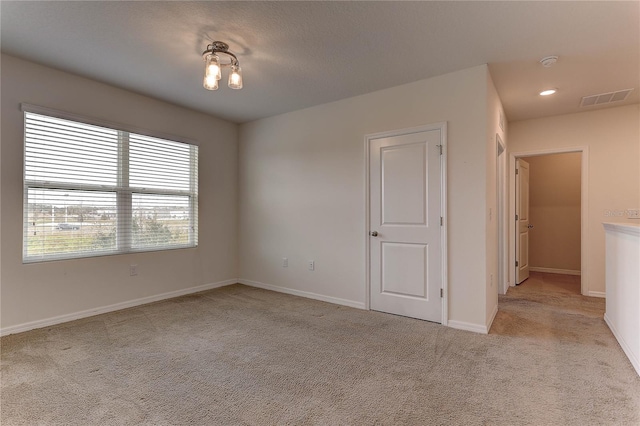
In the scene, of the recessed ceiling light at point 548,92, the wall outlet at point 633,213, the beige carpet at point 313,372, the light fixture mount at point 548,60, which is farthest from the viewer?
the wall outlet at point 633,213

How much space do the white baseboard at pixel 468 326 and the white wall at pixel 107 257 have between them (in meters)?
3.30

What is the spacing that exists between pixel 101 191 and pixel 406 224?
3400mm

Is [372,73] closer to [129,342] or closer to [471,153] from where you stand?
[471,153]

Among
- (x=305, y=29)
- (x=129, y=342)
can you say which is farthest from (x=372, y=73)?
(x=129, y=342)

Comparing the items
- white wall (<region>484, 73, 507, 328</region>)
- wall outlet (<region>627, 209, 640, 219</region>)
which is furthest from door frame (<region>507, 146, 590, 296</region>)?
white wall (<region>484, 73, 507, 328</region>)

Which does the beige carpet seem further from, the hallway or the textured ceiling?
the textured ceiling

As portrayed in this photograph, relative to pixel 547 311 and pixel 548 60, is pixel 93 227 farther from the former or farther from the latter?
pixel 547 311

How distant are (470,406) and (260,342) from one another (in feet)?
5.46

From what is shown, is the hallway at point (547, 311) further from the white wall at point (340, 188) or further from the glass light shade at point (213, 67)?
the glass light shade at point (213, 67)

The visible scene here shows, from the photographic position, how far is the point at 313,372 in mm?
2234

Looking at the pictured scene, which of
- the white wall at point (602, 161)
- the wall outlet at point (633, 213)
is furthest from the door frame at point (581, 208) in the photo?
the wall outlet at point (633, 213)

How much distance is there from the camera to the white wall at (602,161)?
13.4 feet

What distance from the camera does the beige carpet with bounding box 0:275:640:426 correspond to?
69.9 inches

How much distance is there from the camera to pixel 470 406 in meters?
1.84
